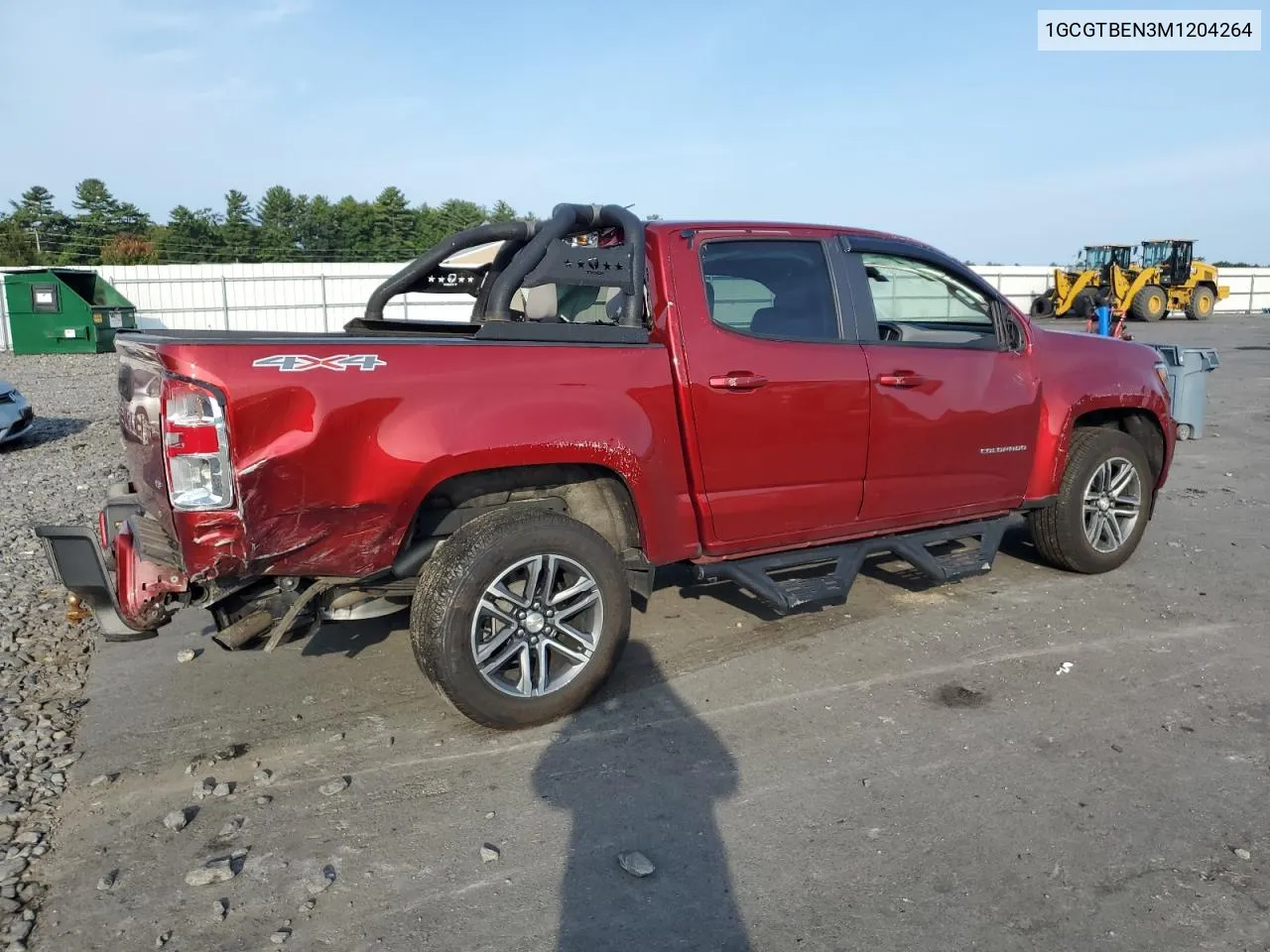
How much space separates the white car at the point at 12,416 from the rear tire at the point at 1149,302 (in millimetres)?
33712

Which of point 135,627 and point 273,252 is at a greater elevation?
point 273,252

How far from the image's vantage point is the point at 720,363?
162 inches

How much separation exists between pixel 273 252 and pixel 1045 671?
2141 inches

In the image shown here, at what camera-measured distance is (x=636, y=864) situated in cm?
293

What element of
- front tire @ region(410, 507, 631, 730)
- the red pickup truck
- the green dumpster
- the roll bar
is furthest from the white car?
the green dumpster

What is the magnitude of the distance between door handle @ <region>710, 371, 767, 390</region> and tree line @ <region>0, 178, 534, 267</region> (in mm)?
45925

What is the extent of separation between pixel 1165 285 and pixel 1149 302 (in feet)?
6.90

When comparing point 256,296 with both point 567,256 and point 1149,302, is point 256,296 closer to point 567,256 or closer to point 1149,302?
point 567,256

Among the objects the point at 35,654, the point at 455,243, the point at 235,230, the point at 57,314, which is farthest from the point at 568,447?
the point at 235,230

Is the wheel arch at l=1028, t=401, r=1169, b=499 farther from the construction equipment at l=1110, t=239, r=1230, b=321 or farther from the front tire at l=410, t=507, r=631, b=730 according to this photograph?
the construction equipment at l=1110, t=239, r=1230, b=321

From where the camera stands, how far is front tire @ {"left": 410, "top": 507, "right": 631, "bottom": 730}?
360cm

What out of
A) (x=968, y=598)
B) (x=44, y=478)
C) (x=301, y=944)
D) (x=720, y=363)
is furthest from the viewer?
(x=44, y=478)

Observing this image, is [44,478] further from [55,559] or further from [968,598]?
[968,598]

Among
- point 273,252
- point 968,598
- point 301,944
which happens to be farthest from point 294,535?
point 273,252
